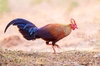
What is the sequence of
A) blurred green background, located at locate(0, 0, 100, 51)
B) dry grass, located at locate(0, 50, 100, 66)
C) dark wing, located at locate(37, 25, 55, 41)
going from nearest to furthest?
dry grass, located at locate(0, 50, 100, 66) < dark wing, located at locate(37, 25, 55, 41) < blurred green background, located at locate(0, 0, 100, 51)

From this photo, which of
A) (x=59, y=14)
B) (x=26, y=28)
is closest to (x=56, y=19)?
(x=59, y=14)

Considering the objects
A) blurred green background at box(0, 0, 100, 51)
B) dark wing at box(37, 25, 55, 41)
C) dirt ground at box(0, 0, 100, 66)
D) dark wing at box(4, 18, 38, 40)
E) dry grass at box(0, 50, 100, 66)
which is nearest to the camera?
dry grass at box(0, 50, 100, 66)

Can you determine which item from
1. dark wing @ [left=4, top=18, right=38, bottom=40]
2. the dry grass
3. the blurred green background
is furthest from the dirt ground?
the dry grass

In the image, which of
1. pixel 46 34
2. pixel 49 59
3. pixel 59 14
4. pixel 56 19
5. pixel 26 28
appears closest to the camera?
pixel 49 59

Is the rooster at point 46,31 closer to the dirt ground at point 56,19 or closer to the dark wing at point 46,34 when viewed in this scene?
the dark wing at point 46,34

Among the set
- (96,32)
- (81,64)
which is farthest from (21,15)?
(81,64)

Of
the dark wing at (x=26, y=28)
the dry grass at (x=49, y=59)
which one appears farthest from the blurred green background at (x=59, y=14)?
the dry grass at (x=49, y=59)

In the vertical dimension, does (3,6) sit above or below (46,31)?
above

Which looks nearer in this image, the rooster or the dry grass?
the dry grass

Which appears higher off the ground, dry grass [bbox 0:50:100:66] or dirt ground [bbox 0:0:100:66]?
dirt ground [bbox 0:0:100:66]

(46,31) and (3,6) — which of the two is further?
(3,6)

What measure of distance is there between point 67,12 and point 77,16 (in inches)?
9.8

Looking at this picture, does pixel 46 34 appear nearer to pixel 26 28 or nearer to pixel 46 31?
pixel 46 31

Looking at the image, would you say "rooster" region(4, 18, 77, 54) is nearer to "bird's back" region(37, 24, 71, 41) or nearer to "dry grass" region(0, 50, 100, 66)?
"bird's back" region(37, 24, 71, 41)
